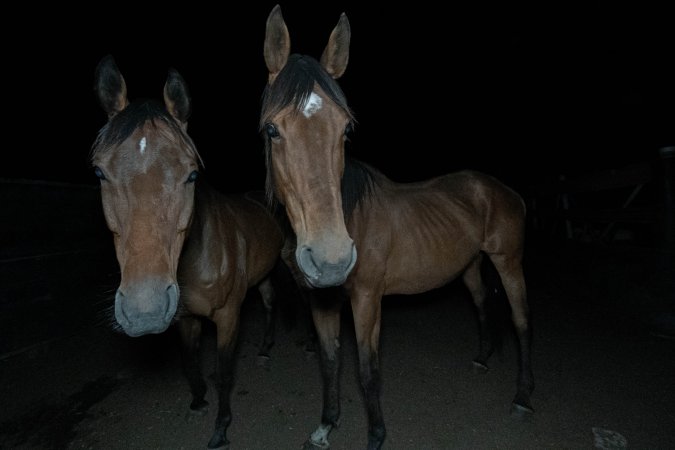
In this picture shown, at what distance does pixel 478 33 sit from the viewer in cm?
804

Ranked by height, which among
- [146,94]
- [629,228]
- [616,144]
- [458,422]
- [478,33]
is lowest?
[629,228]

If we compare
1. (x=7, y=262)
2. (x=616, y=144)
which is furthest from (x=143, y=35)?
(x=616, y=144)

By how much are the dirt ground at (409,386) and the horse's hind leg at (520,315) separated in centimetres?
16

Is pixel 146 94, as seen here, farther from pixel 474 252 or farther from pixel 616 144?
pixel 616 144

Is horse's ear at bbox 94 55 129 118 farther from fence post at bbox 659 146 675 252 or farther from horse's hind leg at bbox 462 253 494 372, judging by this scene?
fence post at bbox 659 146 675 252

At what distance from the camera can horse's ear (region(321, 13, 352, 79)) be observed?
72.1 inches

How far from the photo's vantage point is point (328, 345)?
2355 millimetres

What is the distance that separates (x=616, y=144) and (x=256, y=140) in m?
10.3

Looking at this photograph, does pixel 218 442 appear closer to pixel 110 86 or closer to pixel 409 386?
pixel 409 386

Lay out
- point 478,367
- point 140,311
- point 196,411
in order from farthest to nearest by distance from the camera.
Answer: point 478,367 → point 196,411 → point 140,311

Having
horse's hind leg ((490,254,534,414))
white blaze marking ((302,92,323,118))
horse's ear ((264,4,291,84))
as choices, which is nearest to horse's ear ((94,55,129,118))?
horse's ear ((264,4,291,84))

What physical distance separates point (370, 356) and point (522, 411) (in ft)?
4.55

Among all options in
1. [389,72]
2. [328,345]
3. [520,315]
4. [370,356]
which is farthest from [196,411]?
[389,72]

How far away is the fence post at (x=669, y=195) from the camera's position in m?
3.57
